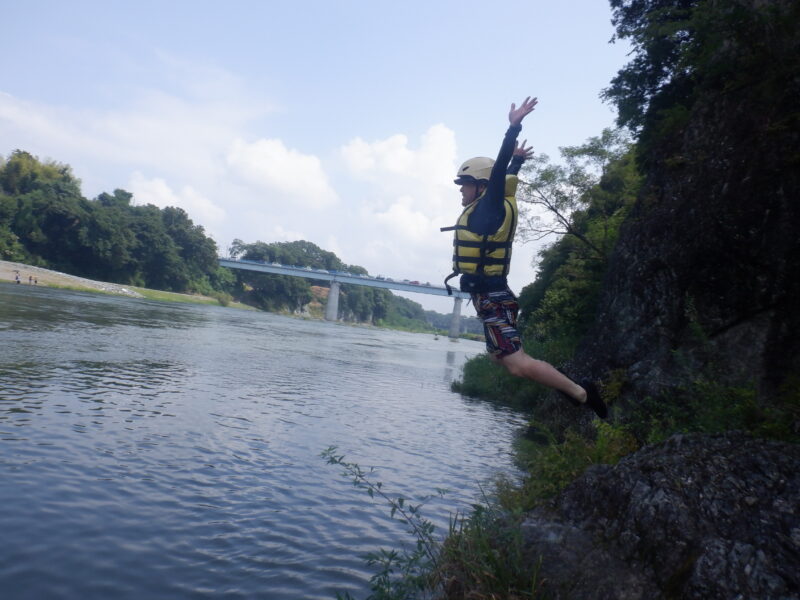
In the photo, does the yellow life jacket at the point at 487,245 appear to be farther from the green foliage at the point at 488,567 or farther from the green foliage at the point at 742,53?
the green foliage at the point at 742,53

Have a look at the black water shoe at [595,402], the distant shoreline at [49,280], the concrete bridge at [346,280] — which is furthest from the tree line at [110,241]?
the black water shoe at [595,402]

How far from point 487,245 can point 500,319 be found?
77cm

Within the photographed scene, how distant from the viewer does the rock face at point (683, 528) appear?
3902mm

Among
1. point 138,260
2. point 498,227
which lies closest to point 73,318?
point 498,227

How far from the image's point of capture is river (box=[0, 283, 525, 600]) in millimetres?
5414

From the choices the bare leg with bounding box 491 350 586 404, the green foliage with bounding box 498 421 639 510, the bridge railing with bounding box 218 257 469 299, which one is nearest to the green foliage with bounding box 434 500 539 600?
the bare leg with bounding box 491 350 586 404

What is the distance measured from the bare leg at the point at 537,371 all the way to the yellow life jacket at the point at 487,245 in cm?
87

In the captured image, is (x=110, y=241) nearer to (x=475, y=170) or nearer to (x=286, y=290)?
(x=286, y=290)

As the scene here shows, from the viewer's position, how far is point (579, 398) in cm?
629

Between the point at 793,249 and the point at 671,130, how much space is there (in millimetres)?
5367

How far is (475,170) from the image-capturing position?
241 inches

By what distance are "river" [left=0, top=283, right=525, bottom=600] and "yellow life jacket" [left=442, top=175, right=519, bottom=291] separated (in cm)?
314

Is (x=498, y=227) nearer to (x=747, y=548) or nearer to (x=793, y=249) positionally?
(x=747, y=548)

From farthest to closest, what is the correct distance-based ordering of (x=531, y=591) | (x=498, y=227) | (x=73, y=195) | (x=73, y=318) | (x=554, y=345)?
(x=73, y=195) < (x=73, y=318) < (x=554, y=345) < (x=498, y=227) < (x=531, y=591)
